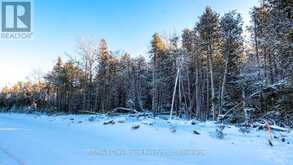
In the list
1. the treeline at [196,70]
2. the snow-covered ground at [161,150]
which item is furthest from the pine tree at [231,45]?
the snow-covered ground at [161,150]

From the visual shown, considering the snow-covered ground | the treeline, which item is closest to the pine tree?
the treeline

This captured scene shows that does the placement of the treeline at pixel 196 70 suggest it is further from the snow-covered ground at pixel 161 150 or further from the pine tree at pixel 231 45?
the snow-covered ground at pixel 161 150

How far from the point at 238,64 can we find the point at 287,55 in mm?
13190

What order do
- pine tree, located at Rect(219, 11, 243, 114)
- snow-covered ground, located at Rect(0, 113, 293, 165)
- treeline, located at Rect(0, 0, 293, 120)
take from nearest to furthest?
snow-covered ground, located at Rect(0, 113, 293, 165), treeline, located at Rect(0, 0, 293, 120), pine tree, located at Rect(219, 11, 243, 114)

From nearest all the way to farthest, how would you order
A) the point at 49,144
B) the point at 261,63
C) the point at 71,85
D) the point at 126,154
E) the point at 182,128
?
1. the point at 126,154
2. the point at 49,144
3. the point at 182,128
4. the point at 261,63
5. the point at 71,85

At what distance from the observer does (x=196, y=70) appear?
28.9 metres

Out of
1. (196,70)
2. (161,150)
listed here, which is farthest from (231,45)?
(161,150)

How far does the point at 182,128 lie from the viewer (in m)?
10.4

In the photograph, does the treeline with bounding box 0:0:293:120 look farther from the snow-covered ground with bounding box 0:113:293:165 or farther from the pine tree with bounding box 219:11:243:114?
the snow-covered ground with bounding box 0:113:293:165

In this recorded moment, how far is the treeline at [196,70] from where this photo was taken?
44.9ft

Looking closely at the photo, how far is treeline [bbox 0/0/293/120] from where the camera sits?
539 inches

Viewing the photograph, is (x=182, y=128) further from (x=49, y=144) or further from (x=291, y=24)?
(x=291, y=24)

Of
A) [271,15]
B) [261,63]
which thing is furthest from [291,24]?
[261,63]

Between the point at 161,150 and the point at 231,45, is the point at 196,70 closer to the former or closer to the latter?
the point at 231,45
